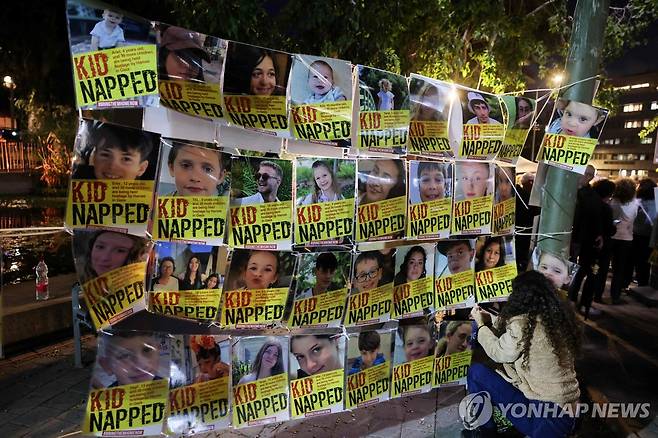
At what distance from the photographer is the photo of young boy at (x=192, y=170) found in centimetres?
279

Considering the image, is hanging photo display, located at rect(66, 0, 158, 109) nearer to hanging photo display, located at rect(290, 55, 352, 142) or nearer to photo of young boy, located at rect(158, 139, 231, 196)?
photo of young boy, located at rect(158, 139, 231, 196)

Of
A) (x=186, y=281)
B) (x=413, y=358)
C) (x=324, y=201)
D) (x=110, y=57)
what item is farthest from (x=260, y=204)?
(x=413, y=358)

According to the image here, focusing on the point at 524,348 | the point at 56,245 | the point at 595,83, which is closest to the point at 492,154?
the point at 595,83

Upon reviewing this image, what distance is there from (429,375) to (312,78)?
261 cm

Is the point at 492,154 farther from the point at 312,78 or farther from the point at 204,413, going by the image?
the point at 204,413

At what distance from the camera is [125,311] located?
286 cm

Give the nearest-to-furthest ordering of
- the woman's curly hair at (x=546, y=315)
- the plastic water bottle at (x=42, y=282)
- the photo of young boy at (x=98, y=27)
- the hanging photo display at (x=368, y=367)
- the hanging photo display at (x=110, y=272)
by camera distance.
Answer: the photo of young boy at (x=98, y=27), the hanging photo display at (x=110, y=272), the woman's curly hair at (x=546, y=315), the hanging photo display at (x=368, y=367), the plastic water bottle at (x=42, y=282)

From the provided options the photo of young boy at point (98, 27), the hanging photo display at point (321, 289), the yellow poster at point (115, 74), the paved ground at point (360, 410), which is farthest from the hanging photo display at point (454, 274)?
the photo of young boy at point (98, 27)

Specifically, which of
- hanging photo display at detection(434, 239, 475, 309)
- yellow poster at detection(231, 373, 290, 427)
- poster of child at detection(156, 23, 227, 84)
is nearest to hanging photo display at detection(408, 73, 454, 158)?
hanging photo display at detection(434, 239, 475, 309)

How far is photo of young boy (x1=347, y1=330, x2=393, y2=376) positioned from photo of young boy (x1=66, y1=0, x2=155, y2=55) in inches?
99.7

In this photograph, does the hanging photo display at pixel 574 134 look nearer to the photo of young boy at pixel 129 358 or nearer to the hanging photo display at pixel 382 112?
the hanging photo display at pixel 382 112

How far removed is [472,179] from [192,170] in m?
2.18

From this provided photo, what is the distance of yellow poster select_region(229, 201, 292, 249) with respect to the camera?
303 cm

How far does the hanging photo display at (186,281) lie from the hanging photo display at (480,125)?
2.09 meters
